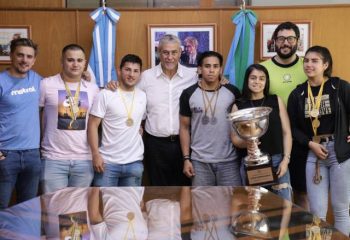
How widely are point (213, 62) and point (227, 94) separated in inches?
9.8

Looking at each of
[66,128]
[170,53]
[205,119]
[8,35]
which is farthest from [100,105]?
[8,35]

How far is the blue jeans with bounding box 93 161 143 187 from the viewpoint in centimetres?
312

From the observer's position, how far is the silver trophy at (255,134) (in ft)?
8.39

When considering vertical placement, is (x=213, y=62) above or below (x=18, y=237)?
above

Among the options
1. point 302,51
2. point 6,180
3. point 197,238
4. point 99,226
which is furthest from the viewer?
point 302,51

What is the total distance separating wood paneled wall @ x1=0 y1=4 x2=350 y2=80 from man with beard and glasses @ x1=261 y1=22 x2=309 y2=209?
58 centimetres

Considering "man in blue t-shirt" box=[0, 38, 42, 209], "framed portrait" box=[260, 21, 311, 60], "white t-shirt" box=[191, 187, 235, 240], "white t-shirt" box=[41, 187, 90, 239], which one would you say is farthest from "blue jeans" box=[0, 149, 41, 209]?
"framed portrait" box=[260, 21, 311, 60]

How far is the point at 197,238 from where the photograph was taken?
164 centimetres

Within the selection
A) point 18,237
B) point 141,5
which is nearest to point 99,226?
point 18,237

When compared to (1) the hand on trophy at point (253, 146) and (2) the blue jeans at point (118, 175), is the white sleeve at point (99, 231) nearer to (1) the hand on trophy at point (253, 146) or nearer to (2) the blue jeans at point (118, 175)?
(1) the hand on trophy at point (253, 146)

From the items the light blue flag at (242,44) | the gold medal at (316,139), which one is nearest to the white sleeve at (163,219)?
the gold medal at (316,139)

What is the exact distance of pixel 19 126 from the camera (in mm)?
2961

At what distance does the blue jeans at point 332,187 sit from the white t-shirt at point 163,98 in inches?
39.7

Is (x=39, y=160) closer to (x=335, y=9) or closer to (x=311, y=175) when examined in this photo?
(x=311, y=175)
